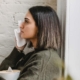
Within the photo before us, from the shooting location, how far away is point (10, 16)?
52.9 inches

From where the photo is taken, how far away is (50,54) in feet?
3.56

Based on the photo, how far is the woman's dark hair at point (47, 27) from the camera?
1.11 m

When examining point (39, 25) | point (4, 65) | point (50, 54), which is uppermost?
point (39, 25)

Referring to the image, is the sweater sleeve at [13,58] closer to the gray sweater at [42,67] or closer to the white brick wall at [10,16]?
the white brick wall at [10,16]

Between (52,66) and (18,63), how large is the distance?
0.31 metres
